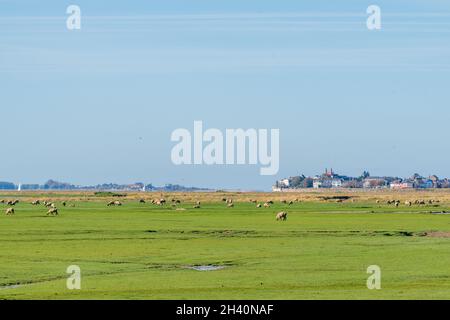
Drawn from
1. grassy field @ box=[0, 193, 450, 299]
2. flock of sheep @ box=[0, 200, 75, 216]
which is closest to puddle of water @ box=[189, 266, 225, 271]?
grassy field @ box=[0, 193, 450, 299]

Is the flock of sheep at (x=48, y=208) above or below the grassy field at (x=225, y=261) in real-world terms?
above

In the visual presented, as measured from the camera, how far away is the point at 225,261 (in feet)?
125

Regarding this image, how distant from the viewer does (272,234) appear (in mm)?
54875

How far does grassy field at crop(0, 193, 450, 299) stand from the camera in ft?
93.2

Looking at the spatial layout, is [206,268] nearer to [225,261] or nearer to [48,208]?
[225,261]

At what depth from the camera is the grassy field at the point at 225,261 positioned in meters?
28.4

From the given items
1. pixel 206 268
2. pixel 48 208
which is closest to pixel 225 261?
pixel 206 268

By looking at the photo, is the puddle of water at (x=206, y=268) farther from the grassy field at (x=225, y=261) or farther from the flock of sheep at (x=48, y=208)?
the flock of sheep at (x=48, y=208)

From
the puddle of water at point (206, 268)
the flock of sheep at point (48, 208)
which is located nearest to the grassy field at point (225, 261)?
the puddle of water at point (206, 268)

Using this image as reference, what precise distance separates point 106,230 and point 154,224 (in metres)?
8.71

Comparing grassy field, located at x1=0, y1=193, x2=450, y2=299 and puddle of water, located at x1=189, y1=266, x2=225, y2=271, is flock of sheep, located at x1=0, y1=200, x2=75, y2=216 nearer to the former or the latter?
grassy field, located at x1=0, y1=193, x2=450, y2=299

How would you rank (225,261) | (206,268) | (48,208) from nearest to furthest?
(206,268) < (225,261) < (48,208)
